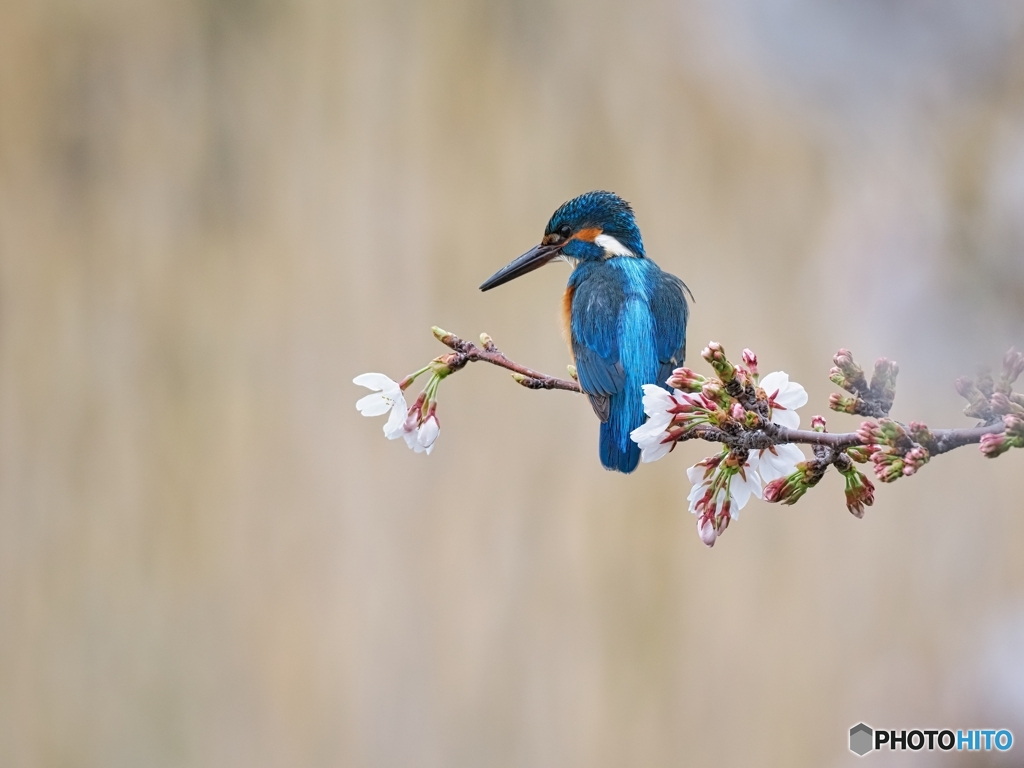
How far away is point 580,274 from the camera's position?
Result: 3.26 feet

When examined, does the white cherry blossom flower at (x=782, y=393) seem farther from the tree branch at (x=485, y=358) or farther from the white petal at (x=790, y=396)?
the tree branch at (x=485, y=358)

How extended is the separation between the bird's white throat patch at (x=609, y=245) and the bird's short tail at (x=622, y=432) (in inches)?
11.8

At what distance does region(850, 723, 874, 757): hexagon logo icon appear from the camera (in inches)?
57.2

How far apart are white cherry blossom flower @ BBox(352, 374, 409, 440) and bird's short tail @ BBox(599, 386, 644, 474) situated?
0.18m

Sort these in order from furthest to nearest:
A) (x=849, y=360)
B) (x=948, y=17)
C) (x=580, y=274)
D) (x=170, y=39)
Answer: (x=170, y=39)
(x=948, y=17)
(x=580, y=274)
(x=849, y=360)

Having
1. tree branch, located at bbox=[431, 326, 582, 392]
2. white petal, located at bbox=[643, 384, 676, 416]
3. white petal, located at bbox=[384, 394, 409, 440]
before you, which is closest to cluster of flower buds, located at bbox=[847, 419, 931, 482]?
white petal, located at bbox=[643, 384, 676, 416]

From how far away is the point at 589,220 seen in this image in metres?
1.03

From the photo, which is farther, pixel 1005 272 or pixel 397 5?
pixel 397 5

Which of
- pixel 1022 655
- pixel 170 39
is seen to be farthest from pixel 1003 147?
pixel 170 39

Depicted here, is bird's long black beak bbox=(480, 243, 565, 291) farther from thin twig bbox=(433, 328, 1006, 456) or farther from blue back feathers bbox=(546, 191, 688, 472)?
thin twig bbox=(433, 328, 1006, 456)

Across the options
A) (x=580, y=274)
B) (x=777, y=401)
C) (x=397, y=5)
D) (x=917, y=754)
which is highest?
(x=397, y=5)

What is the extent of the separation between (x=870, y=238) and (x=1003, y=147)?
0.92ft

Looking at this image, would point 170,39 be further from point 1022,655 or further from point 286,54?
point 1022,655

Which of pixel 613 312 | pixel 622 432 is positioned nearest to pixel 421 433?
pixel 622 432
